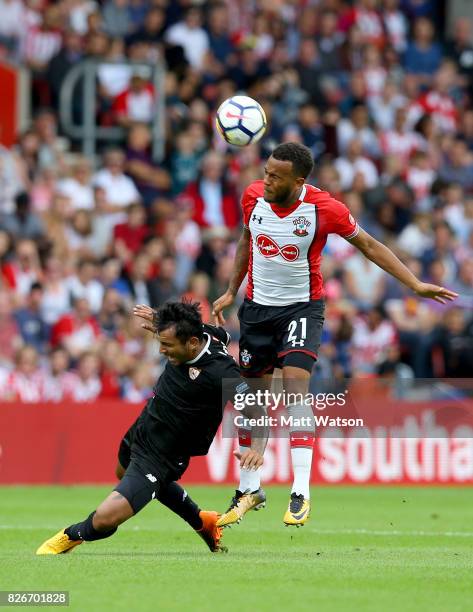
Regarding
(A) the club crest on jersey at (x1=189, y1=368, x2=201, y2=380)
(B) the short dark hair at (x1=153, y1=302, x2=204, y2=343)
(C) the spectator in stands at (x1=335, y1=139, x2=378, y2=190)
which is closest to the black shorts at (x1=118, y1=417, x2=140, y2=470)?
(A) the club crest on jersey at (x1=189, y1=368, x2=201, y2=380)

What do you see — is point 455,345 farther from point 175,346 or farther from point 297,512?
point 175,346

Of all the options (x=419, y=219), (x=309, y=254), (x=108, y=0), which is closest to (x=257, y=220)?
(x=309, y=254)

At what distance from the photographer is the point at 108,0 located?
920 inches

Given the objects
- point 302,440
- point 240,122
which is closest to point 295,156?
point 240,122

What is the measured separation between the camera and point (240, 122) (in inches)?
475

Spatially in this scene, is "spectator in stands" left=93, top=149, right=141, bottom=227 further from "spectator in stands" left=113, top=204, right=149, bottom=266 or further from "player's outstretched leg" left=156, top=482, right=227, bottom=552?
"player's outstretched leg" left=156, top=482, right=227, bottom=552

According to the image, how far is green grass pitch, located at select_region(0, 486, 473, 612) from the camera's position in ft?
26.7

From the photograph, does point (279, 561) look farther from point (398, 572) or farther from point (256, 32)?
point (256, 32)

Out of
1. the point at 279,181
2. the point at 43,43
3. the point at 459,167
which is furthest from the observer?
the point at 459,167

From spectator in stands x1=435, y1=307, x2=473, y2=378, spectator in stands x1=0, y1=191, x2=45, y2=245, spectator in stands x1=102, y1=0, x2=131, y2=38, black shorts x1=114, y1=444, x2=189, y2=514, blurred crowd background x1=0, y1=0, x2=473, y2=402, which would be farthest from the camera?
spectator in stands x1=102, y1=0, x2=131, y2=38

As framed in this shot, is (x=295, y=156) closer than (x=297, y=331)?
Yes

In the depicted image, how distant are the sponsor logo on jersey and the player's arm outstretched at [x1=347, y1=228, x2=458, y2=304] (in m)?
0.41

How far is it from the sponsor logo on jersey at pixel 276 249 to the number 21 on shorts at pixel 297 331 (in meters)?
0.45

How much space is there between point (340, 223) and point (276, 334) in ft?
3.14
